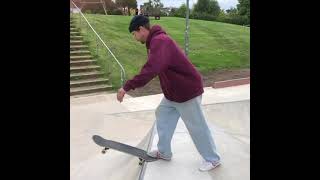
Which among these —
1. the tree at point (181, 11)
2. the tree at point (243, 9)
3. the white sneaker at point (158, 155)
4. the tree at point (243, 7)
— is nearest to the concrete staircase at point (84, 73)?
the white sneaker at point (158, 155)

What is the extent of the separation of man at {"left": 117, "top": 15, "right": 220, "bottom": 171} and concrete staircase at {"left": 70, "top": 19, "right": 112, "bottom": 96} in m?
7.26

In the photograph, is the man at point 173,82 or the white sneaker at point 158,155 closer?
the man at point 173,82

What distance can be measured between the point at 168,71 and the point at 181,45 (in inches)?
521

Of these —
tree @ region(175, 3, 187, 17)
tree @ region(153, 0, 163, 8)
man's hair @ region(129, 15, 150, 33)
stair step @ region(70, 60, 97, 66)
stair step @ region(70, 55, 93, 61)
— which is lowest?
stair step @ region(70, 60, 97, 66)

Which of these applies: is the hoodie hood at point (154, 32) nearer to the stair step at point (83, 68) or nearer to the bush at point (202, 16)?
the stair step at point (83, 68)

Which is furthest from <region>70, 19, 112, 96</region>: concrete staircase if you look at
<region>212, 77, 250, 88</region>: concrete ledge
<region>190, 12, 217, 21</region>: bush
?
<region>190, 12, 217, 21</region>: bush

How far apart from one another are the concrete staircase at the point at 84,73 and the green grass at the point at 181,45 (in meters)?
0.29

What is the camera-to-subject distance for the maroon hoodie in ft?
12.2

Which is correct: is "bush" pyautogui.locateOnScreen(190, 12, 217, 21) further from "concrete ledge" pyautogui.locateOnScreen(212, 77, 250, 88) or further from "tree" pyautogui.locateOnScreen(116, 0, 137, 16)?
"concrete ledge" pyautogui.locateOnScreen(212, 77, 250, 88)

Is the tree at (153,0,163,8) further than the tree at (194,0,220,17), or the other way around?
the tree at (194,0,220,17)

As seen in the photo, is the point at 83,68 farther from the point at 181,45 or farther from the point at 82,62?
the point at 181,45

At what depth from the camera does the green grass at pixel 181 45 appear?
14086 mm

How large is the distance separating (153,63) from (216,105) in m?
4.17
